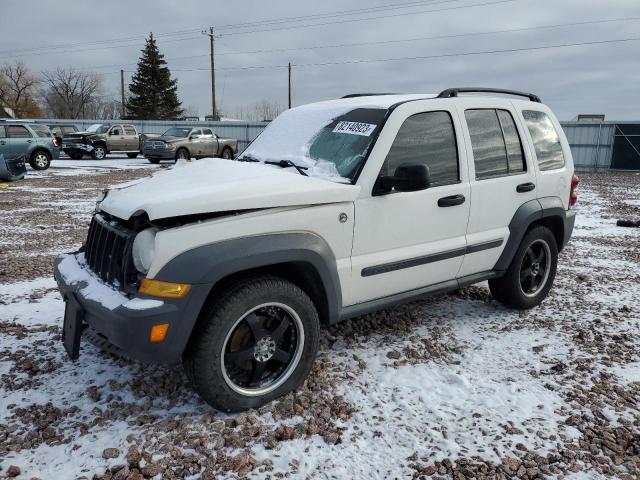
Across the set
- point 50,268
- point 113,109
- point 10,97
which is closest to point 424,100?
point 50,268

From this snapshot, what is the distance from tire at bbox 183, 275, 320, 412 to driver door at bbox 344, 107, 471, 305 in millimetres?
449

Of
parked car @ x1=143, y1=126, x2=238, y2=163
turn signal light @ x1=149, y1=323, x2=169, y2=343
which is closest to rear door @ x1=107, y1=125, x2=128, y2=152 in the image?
parked car @ x1=143, y1=126, x2=238, y2=163

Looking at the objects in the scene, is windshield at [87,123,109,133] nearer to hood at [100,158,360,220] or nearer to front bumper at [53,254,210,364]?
hood at [100,158,360,220]

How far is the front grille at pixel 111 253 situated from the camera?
2816 millimetres

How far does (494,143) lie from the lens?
419 cm

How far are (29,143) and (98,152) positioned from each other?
283 inches

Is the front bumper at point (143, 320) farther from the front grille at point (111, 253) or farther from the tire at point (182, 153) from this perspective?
the tire at point (182, 153)

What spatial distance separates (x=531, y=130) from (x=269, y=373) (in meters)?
3.16

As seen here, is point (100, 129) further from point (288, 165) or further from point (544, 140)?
point (544, 140)

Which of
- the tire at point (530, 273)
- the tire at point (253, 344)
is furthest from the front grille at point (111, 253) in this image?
the tire at point (530, 273)

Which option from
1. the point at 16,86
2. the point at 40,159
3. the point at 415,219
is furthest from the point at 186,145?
the point at 16,86

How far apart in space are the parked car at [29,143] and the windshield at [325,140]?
634 inches

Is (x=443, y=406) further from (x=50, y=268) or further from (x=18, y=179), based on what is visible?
(x=18, y=179)

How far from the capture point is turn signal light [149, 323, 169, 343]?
2.63 meters
